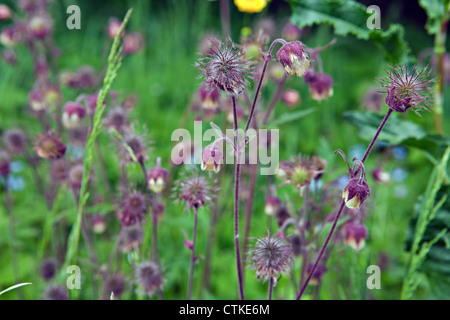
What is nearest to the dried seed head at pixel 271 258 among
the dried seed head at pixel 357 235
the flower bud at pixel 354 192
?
the flower bud at pixel 354 192

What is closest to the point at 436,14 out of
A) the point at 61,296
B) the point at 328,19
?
the point at 328,19

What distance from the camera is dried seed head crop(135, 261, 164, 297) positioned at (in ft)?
4.08

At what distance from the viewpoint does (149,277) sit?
125 centimetres

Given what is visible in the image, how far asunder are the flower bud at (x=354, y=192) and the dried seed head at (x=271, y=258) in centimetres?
18

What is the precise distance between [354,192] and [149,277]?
0.62 meters

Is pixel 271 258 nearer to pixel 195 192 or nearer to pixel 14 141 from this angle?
pixel 195 192

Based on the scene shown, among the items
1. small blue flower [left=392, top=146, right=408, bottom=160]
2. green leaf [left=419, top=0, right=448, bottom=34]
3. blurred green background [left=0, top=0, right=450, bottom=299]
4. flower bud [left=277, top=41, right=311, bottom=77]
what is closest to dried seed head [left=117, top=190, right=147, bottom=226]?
blurred green background [left=0, top=0, right=450, bottom=299]

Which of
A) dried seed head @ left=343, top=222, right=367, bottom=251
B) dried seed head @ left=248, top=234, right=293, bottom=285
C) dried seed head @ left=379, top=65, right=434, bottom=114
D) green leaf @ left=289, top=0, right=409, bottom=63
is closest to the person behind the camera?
dried seed head @ left=379, top=65, right=434, bottom=114

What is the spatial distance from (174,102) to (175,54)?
0.79 metres

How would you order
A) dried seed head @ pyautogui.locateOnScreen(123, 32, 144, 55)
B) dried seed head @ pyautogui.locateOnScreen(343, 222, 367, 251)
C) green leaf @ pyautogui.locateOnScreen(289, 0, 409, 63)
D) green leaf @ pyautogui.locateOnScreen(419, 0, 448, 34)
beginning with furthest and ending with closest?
1. dried seed head @ pyautogui.locateOnScreen(123, 32, 144, 55)
2. green leaf @ pyautogui.locateOnScreen(419, 0, 448, 34)
3. green leaf @ pyautogui.locateOnScreen(289, 0, 409, 63)
4. dried seed head @ pyautogui.locateOnScreen(343, 222, 367, 251)

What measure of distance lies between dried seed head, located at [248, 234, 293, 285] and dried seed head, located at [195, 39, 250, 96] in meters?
0.34

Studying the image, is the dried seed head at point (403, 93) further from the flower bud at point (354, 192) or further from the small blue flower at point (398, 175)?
the small blue flower at point (398, 175)

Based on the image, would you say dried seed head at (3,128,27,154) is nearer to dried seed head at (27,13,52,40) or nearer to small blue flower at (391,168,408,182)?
dried seed head at (27,13,52,40)
